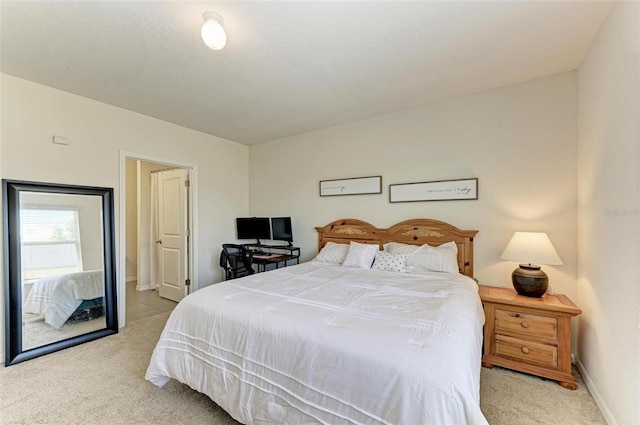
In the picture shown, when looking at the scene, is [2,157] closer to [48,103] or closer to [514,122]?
[48,103]

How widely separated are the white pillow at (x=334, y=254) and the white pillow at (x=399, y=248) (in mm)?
517

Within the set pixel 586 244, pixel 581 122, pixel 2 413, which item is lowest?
→ pixel 2 413

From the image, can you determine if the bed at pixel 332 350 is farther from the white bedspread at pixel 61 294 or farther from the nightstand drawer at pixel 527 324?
the white bedspread at pixel 61 294

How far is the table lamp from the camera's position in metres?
2.29

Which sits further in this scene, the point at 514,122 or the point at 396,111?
the point at 396,111

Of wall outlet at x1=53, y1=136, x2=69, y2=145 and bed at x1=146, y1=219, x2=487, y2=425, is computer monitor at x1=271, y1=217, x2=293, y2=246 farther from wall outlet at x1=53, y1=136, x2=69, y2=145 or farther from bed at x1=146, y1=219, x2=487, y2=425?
wall outlet at x1=53, y1=136, x2=69, y2=145

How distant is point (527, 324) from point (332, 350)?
6.37 ft

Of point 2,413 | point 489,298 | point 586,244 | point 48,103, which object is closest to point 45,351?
point 2,413


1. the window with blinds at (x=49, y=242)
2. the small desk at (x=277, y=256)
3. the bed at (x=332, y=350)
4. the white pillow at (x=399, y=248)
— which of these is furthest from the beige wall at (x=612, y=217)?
the window with blinds at (x=49, y=242)

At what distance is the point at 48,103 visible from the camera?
2740mm

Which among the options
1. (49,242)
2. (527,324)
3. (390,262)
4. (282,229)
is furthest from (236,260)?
(527,324)

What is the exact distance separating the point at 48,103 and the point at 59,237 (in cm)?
138

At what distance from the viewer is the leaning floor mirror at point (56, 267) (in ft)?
8.12

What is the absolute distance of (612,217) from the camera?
176 cm
